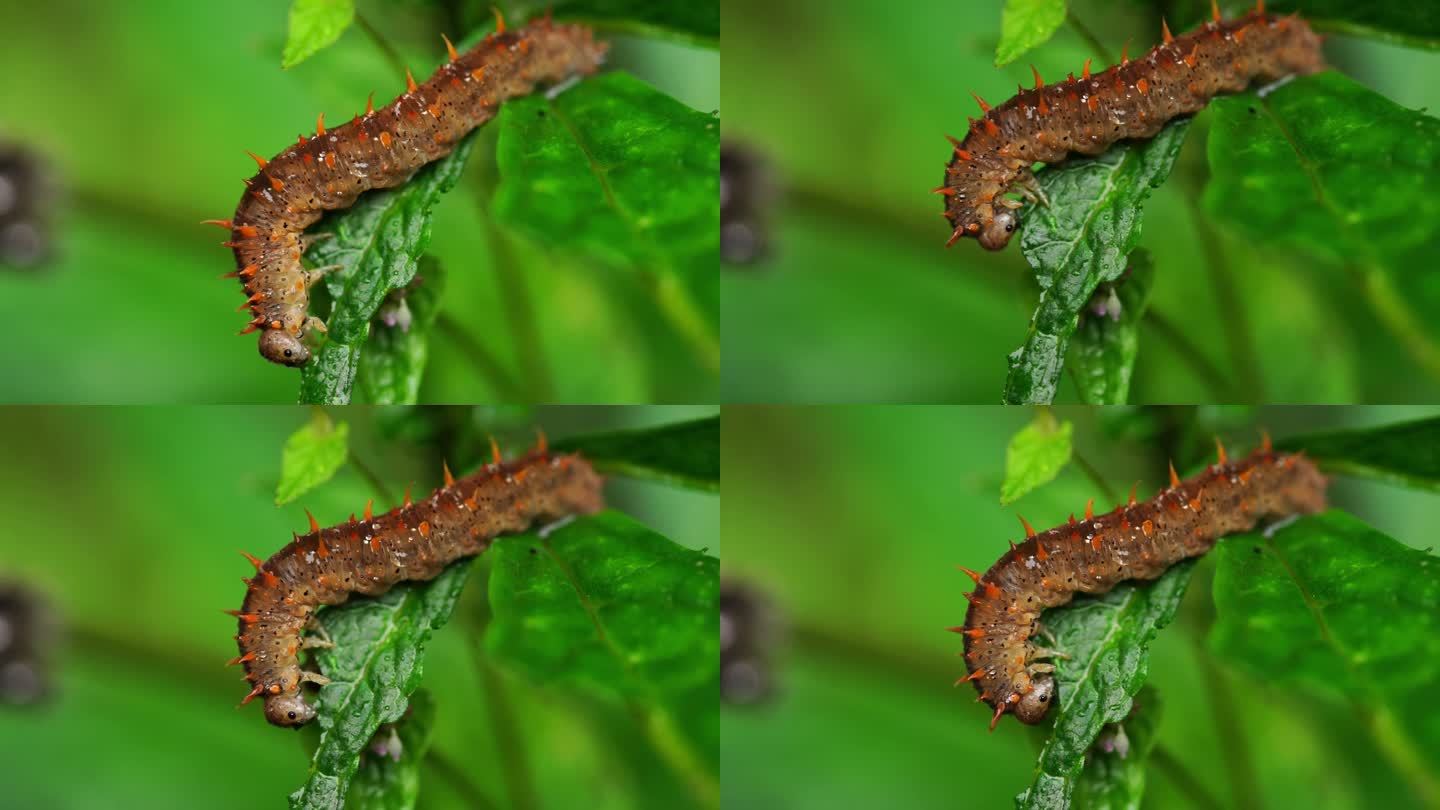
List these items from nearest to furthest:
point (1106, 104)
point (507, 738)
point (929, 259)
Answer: point (1106, 104)
point (929, 259)
point (507, 738)

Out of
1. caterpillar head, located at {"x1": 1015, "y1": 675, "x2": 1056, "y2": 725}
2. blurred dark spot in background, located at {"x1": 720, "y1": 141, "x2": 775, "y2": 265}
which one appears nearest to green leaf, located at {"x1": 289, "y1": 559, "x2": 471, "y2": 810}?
blurred dark spot in background, located at {"x1": 720, "y1": 141, "x2": 775, "y2": 265}

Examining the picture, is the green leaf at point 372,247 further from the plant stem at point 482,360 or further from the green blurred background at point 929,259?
the green blurred background at point 929,259

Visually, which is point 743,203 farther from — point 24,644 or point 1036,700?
point 24,644

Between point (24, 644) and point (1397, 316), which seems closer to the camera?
point (1397, 316)

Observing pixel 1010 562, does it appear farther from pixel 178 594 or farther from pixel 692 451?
pixel 178 594

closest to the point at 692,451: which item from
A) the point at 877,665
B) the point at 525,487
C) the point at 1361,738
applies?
the point at 525,487

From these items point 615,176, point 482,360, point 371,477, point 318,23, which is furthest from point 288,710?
point 318,23
